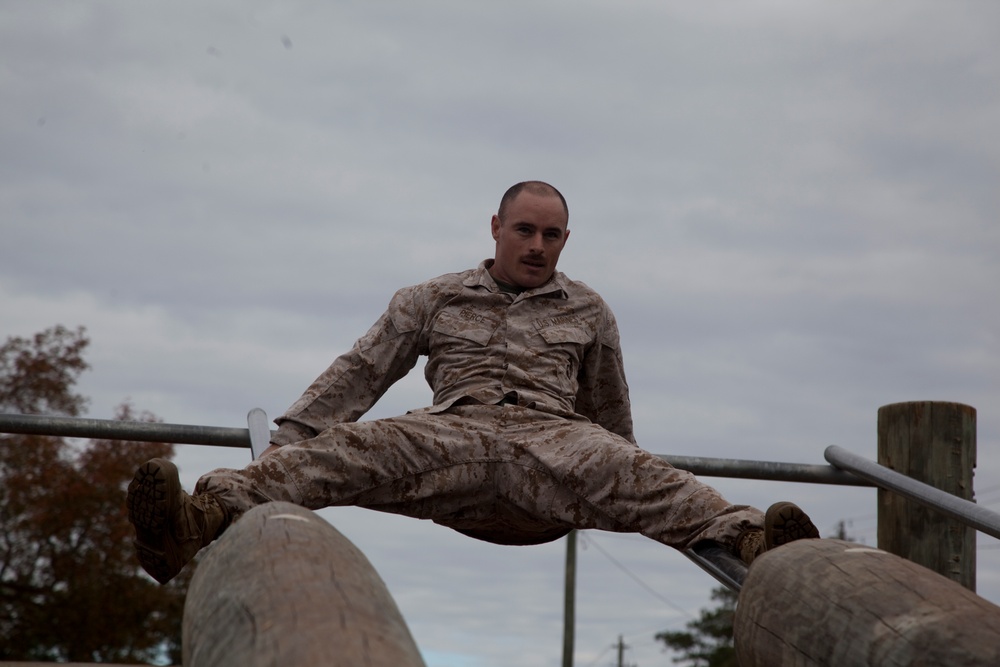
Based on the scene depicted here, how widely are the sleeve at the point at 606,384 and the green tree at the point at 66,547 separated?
8896 mm

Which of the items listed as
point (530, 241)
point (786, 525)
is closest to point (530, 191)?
point (530, 241)

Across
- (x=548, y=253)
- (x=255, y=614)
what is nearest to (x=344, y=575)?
(x=255, y=614)

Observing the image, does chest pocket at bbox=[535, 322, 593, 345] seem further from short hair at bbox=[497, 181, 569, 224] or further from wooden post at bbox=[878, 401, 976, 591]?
wooden post at bbox=[878, 401, 976, 591]

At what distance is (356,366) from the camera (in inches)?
133

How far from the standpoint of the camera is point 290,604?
4.73ft

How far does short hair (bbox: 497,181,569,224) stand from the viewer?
3.61 m

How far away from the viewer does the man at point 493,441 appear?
2629 millimetres

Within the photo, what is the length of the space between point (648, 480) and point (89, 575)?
1006 cm

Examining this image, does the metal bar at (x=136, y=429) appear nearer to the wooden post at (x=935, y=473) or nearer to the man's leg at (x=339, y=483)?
the man's leg at (x=339, y=483)

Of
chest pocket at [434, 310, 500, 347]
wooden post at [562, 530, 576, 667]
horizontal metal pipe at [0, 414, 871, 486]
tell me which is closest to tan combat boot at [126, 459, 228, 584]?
horizontal metal pipe at [0, 414, 871, 486]

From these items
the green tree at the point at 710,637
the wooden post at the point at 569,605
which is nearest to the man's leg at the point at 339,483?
the wooden post at the point at 569,605

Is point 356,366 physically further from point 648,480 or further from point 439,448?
point 648,480

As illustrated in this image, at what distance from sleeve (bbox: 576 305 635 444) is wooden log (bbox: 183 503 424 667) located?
185 cm

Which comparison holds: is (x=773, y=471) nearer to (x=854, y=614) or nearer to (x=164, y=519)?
(x=164, y=519)
